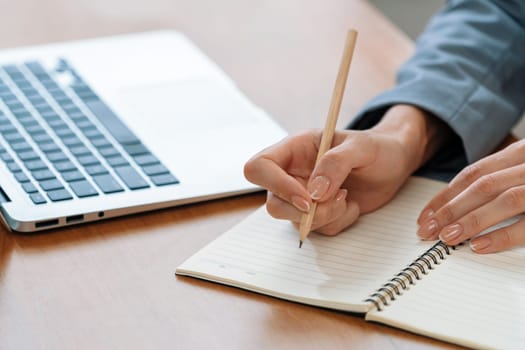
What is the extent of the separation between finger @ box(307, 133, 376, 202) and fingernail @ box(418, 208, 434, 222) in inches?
3.6

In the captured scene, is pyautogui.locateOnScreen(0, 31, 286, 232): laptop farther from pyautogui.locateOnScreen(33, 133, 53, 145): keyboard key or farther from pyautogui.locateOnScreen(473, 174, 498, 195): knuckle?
pyautogui.locateOnScreen(473, 174, 498, 195): knuckle

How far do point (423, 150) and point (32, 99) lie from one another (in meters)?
0.49

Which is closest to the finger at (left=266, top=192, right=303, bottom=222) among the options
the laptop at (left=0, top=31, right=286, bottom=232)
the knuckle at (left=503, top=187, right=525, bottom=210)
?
the laptop at (left=0, top=31, right=286, bottom=232)

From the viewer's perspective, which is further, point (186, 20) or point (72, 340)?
point (186, 20)

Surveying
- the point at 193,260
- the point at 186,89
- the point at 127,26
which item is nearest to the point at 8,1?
the point at 127,26

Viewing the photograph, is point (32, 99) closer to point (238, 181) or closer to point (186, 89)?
point (186, 89)

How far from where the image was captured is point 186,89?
1209 mm

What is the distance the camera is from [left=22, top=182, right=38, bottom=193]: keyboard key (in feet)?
3.06

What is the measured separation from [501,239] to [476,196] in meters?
0.06

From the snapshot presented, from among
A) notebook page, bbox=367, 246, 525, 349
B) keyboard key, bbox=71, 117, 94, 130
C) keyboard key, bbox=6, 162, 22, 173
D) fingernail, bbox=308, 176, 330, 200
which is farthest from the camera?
keyboard key, bbox=71, 117, 94, 130

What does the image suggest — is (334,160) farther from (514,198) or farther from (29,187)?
(29,187)

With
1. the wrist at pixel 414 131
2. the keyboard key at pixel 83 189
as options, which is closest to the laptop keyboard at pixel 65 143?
the keyboard key at pixel 83 189

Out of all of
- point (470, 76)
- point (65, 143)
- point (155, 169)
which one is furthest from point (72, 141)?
point (470, 76)

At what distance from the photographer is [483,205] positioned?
3.00ft
